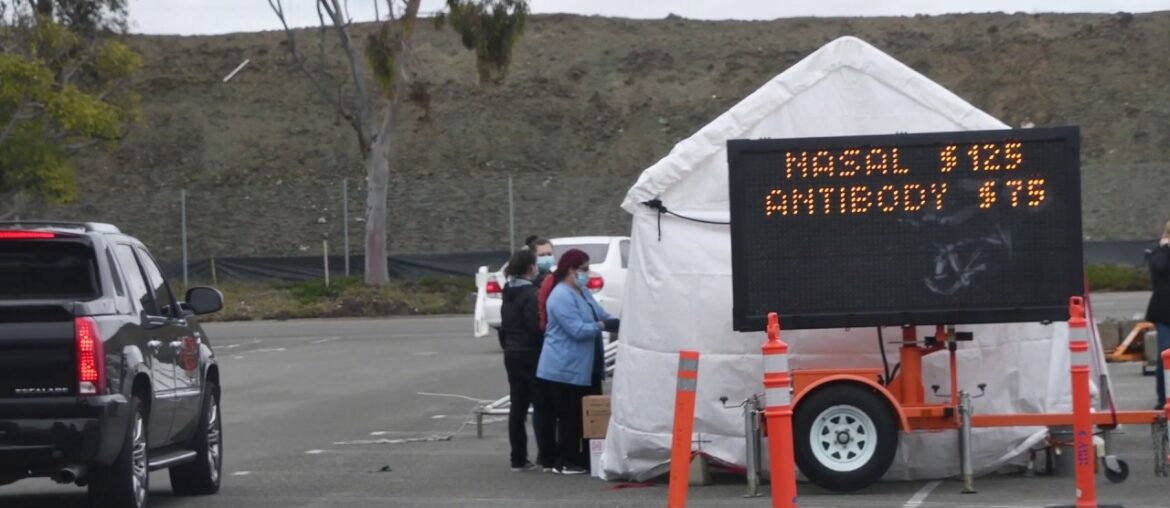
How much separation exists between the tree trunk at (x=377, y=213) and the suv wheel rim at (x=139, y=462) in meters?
31.2

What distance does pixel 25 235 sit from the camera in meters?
10.1

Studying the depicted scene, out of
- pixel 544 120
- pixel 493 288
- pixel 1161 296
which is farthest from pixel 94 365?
pixel 544 120

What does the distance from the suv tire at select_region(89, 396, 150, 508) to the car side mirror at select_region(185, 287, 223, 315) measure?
1640 mm

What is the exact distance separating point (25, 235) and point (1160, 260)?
30.9 feet

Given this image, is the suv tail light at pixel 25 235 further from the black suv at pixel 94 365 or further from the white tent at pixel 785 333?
the white tent at pixel 785 333

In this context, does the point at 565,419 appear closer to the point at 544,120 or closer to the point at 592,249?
the point at 592,249

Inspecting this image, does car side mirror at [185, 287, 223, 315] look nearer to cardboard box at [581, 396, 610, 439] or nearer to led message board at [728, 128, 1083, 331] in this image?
cardboard box at [581, 396, 610, 439]

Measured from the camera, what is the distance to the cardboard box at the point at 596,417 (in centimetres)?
1261

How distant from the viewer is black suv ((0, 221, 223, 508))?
9.48m

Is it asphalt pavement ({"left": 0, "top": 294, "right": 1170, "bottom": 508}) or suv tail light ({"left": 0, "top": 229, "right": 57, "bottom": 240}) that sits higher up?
suv tail light ({"left": 0, "top": 229, "right": 57, "bottom": 240})

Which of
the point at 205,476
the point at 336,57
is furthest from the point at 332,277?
the point at 205,476

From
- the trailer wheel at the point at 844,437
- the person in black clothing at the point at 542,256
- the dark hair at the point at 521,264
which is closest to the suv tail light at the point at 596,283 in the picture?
the person in black clothing at the point at 542,256

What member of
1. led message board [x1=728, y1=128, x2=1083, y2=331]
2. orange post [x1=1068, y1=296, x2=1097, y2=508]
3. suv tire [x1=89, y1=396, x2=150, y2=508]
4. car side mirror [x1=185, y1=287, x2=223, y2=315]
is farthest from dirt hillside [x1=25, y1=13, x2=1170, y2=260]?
orange post [x1=1068, y1=296, x2=1097, y2=508]

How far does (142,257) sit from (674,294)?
3.44 meters
